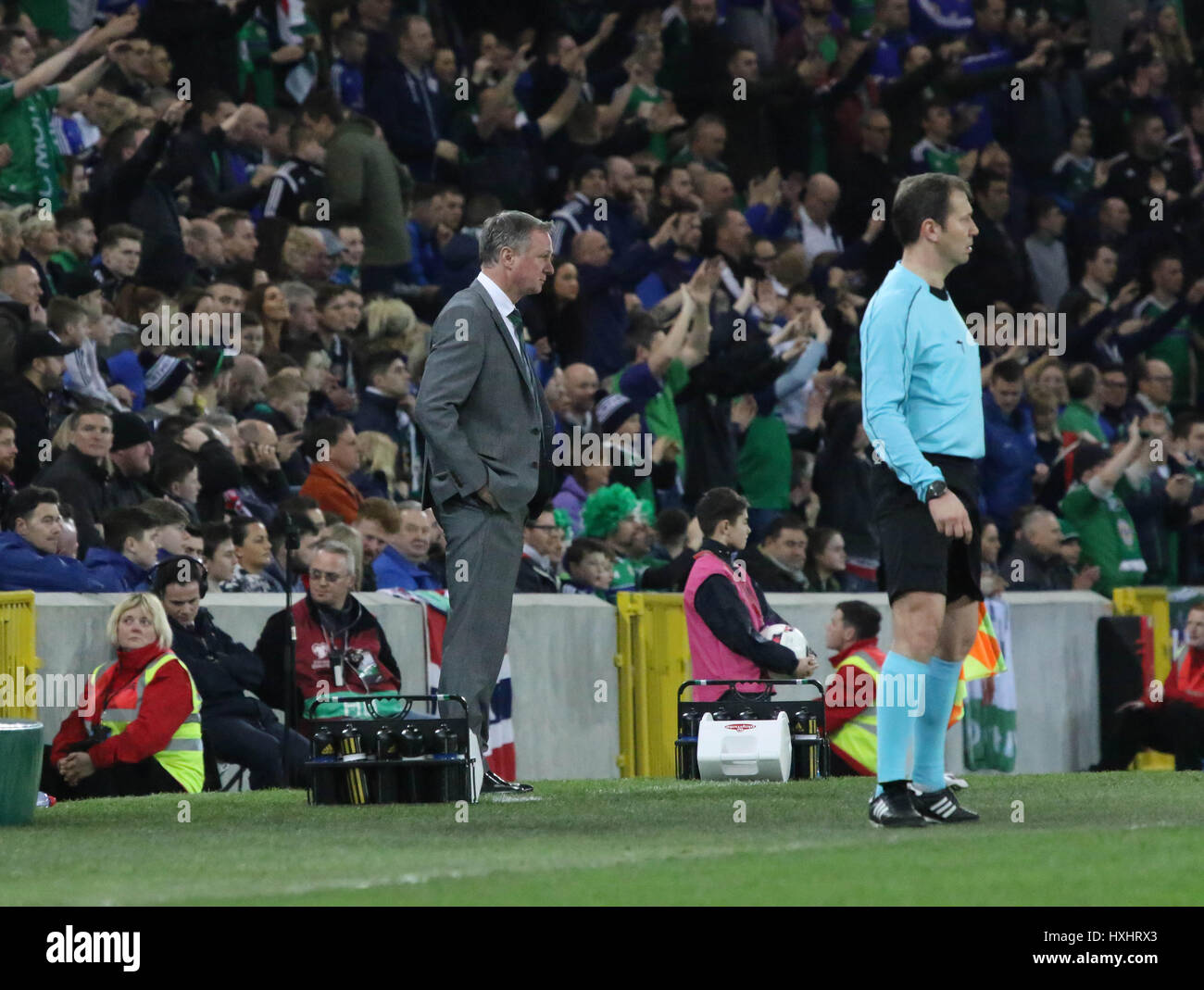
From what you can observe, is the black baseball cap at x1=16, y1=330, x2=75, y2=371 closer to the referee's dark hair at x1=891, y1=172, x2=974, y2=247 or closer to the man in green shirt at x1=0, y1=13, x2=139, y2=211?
the man in green shirt at x1=0, y1=13, x2=139, y2=211

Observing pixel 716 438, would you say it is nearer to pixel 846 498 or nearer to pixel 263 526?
pixel 846 498

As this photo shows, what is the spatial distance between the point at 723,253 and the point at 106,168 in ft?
17.6

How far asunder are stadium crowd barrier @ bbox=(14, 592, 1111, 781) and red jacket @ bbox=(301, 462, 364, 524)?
127cm

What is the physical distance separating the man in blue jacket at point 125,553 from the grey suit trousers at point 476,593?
320cm

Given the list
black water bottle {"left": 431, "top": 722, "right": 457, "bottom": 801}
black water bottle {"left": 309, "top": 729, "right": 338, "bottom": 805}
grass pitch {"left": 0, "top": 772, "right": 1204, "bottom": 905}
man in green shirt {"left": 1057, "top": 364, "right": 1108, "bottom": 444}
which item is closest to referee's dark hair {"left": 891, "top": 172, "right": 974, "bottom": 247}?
grass pitch {"left": 0, "top": 772, "right": 1204, "bottom": 905}

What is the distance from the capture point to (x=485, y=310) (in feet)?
29.6

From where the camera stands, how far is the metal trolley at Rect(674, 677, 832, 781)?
34.5 ft

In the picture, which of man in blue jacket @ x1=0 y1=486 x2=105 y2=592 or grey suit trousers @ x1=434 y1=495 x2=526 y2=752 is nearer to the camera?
grey suit trousers @ x1=434 y1=495 x2=526 y2=752

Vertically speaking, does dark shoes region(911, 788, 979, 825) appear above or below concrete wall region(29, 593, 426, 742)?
below

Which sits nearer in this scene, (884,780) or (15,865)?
(15,865)

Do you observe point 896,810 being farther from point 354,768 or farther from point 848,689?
point 848,689

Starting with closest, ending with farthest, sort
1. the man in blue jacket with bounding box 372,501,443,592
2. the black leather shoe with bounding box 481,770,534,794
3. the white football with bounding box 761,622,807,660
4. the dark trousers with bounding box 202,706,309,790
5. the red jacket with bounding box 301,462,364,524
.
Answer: the black leather shoe with bounding box 481,770,534,794, the dark trousers with bounding box 202,706,309,790, the white football with bounding box 761,622,807,660, the man in blue jacket with bounding box 372,501,443,592, the red jacket with bounding box 301,462,364,524

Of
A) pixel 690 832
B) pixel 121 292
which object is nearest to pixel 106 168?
pixel 121 292
